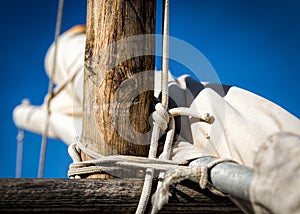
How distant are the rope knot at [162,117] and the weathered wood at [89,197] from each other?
0.51 feet

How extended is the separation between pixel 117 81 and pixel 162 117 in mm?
151

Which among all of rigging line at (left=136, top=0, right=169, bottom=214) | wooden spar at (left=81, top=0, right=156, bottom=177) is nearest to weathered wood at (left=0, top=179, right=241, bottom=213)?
rigging line at (left=136, top=0, right=169, bottom=214)

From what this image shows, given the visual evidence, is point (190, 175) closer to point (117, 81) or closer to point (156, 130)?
point (156, 130)

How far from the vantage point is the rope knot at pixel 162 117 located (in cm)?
125

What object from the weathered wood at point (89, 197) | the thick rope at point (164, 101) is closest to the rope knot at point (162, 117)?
the thick rope at point (164, 101)

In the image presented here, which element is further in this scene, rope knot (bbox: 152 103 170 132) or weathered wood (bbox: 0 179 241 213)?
rope knot (bbox: 152 103 170 132)

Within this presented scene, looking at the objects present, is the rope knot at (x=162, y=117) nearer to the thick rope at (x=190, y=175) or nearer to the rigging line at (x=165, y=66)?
the rigging line at (x=165, y=66)

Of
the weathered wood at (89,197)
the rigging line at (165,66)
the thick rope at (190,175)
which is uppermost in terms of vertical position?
the rigging line at (165,66)

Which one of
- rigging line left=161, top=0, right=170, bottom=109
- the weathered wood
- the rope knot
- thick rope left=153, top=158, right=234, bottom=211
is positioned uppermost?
rigging line left=161, top=0, right=170, bottom=109

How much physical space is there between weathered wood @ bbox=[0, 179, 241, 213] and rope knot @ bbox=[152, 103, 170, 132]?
0.16 meters

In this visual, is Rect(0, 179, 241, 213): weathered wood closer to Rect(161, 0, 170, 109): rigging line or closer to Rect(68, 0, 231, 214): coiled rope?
Rect(68, 0, 231, 214): coiled rope

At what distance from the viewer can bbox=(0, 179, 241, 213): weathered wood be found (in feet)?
3.53

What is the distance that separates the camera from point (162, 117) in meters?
1.25

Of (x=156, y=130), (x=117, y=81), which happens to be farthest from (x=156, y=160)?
(x=117, y=81)
